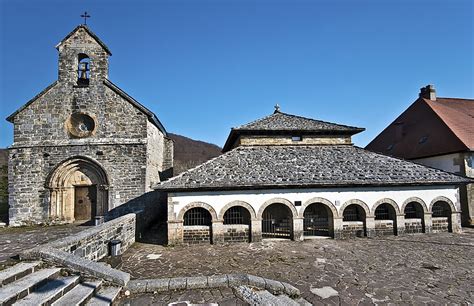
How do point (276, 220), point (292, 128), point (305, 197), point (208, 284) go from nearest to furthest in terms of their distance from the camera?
point (208, 284) < point (305, 197) < point (276, 220) < point (292, 128)

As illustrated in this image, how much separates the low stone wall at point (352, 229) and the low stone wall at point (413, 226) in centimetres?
233

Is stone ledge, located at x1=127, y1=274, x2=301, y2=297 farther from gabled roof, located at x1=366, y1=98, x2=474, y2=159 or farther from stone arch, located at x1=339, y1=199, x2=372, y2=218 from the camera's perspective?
gabled roof, located at x1=366, y1=98, x2=474, y2=159

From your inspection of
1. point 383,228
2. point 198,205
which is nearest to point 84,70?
point 198,205

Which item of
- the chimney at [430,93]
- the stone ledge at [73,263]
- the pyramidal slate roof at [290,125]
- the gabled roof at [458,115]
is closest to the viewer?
the stone ledge at [73,263]

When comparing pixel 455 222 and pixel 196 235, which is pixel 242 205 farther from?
pixel 455 222

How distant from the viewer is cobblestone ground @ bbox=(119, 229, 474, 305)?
6.11 meters

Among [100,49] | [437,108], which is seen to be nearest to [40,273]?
[100,49]

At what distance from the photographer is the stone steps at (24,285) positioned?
4.35 meters

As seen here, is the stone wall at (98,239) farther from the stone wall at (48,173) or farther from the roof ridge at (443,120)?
the roof ridge at (443,120)

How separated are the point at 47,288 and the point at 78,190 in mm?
10940

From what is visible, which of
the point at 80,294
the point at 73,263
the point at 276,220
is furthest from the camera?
the point at 276,220

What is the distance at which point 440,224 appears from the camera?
500 inches

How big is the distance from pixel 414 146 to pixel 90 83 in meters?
22.2

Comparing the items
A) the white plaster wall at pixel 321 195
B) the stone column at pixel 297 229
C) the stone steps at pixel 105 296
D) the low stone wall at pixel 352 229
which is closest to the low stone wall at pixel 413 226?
the white plaster wall at pixel 321 195
